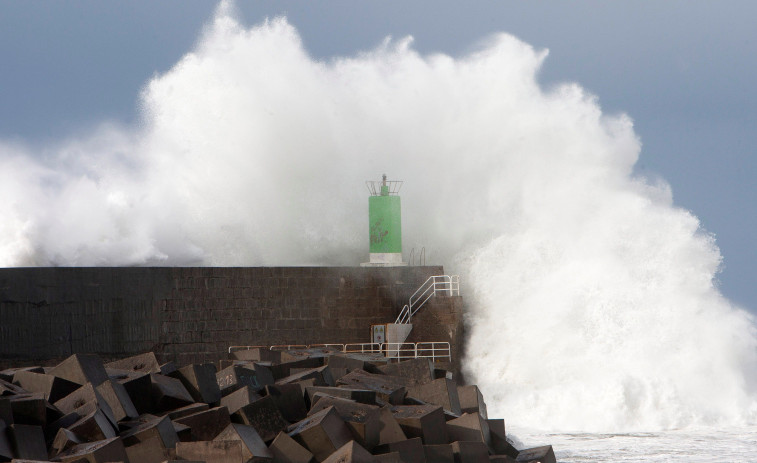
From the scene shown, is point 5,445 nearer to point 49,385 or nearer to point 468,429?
point 49,385

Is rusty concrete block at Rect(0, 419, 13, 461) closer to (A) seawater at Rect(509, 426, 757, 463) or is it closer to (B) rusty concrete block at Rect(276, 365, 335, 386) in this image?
(B) rusty concrete block at Rect(276, 365, 335, 386)

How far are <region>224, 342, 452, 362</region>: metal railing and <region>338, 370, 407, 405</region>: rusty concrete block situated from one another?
16.4 feet

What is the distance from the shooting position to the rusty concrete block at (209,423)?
7.12 metres

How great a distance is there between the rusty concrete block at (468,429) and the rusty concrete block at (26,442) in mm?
3358

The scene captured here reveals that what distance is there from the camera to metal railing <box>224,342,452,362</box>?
1555 cm

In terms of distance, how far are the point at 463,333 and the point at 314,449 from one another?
10.0m

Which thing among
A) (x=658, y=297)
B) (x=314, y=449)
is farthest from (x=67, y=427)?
(x=658, y=297)

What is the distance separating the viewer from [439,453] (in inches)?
289

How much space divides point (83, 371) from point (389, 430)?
2637 mm

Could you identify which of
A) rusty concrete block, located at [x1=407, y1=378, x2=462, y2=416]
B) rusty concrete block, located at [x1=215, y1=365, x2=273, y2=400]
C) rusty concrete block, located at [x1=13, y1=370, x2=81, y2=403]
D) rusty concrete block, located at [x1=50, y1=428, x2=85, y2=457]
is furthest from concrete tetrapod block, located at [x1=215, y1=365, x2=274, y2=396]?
rusty concrete block, located at [x1=50, y1=428, x2=85, y2=457]

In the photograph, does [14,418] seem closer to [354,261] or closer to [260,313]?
[260,313]

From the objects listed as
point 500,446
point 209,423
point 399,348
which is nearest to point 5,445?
point 209,423

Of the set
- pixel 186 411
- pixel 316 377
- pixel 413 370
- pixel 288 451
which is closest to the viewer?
pixel 288 451

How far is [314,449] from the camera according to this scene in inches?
272
